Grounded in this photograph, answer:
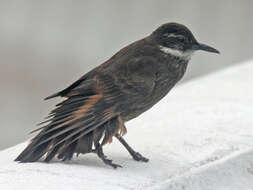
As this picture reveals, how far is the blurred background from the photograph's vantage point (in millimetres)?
10891

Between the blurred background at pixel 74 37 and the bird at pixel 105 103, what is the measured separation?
5.48 meters

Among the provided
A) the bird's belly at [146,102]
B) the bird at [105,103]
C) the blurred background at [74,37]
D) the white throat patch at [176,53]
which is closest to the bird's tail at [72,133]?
the bird at [105,103]

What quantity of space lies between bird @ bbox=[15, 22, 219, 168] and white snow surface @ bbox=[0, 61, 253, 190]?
107 millimetres

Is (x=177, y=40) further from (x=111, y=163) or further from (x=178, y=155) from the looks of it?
(x=111, y=163)

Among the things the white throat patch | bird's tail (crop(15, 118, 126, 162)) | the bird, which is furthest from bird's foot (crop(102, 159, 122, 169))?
the white throat patch

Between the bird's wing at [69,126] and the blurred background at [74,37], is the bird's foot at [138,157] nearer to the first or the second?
the bird's wing at [69,126]

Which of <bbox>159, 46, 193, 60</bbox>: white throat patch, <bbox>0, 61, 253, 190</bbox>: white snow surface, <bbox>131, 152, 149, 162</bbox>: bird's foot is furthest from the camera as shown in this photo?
<bbox>159, 46, 193, 60</bbox>: white throat patch

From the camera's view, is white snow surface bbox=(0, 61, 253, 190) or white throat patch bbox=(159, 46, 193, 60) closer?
white snow surface bbox=(0, 61, 253, 190)

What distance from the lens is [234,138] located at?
5152 millimetres

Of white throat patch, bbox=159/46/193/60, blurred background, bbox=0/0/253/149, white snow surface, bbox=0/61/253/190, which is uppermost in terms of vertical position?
white throat patch, bbox=159/46/193/60

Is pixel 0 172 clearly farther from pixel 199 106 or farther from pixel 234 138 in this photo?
pixel 199 106

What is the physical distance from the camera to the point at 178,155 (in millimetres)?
4934

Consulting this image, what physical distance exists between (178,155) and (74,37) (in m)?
6.50

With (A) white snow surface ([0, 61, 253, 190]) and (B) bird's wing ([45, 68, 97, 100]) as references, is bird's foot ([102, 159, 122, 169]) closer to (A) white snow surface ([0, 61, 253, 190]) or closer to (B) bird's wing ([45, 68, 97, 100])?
(A) white snow surface ([0, 61, 253, 190])
